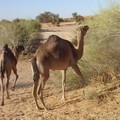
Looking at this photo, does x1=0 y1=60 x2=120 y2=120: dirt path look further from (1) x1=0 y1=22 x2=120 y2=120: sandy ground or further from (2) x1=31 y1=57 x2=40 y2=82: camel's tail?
(2) x1=31 y1=57 x2=40 y2=82: camel's tail

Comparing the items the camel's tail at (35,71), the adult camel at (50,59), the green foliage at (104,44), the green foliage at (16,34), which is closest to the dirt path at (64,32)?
the green foliage at (16,34)

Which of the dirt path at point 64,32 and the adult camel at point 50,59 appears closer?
the adult camel at point 50,59

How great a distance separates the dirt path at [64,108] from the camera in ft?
29.6

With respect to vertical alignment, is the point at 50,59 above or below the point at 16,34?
above

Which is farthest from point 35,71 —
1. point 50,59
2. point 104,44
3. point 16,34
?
point 16,34

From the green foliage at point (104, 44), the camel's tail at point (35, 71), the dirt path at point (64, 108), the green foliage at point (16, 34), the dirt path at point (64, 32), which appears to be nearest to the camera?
the dirt path at point (64, 108)

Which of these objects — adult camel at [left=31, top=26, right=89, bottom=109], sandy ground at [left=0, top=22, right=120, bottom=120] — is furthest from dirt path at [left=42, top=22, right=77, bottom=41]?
adult camel at [left=31, top=26, right=89, bottom=109]

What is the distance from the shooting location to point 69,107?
9.98 metres

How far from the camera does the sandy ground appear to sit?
9.06 meters

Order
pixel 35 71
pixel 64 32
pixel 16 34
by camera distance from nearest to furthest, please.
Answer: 1. pixel 35 71
2. pixel 16 34
3. pixel 64 32

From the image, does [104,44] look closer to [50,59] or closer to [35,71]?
[50,59]

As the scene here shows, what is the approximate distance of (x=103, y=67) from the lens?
11.8 metres

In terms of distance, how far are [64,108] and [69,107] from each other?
14 centimetres

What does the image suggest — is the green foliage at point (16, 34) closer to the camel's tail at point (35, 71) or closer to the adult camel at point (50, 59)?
the adult camel at point (50, 59)
